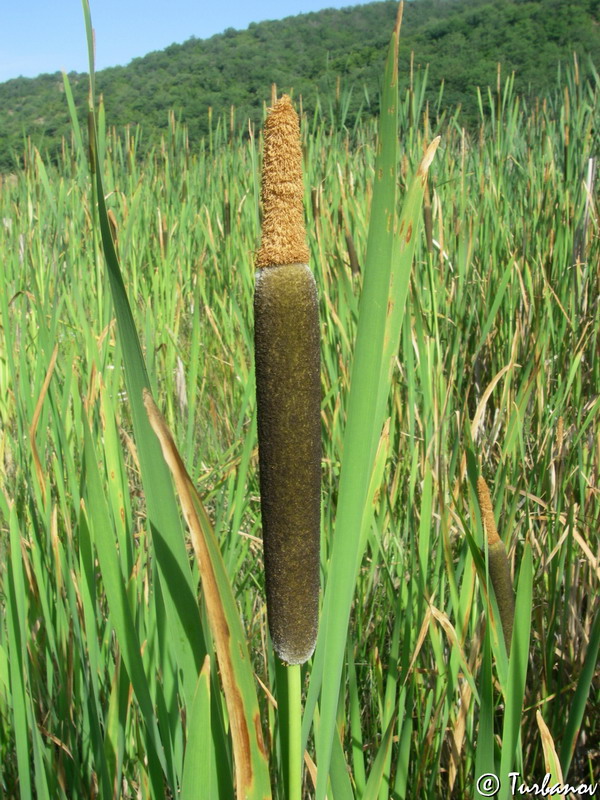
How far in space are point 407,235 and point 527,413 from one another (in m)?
1.15

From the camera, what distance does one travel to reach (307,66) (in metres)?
14.1

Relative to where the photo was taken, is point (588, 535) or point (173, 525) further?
point (588, 535)

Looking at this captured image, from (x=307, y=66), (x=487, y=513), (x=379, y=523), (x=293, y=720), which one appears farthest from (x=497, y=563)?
(x=307, y=66)

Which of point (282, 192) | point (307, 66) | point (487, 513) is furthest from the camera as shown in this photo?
point (307, 66)

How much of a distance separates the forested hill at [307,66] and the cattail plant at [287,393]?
6588mm

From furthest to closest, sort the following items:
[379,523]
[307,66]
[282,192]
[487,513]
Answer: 1. [307,66]
2. [379,523]
3. [487,513]
4. [282,192]

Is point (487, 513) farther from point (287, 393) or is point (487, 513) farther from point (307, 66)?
point (307, 66)

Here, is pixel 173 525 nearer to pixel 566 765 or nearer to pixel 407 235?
pixel 407 235

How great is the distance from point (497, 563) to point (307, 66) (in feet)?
49.8

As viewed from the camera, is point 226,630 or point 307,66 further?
point 307,66

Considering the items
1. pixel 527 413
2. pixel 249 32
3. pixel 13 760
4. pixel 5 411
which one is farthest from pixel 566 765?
pixel 249 32

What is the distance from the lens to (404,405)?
4.83 feet

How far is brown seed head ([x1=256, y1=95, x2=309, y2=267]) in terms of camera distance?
0.35 metres

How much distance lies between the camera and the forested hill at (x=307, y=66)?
8.94 meters
